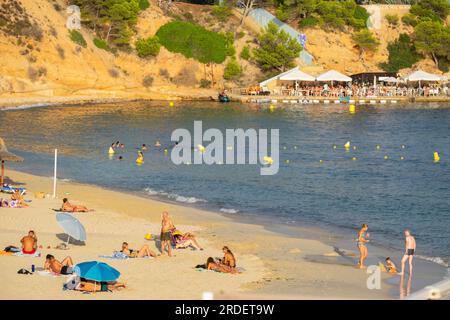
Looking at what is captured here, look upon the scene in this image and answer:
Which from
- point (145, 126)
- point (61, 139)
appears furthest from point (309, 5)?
point (61, 139)

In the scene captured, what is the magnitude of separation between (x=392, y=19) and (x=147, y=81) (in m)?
27.1

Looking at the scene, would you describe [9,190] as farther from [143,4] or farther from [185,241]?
[143,4]

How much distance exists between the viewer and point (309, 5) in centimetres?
9444

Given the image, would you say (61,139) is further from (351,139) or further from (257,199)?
(257,199)

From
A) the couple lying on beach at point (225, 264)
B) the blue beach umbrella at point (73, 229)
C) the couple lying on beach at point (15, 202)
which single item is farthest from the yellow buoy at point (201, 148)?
the couple lying on beach at point (225, 264)

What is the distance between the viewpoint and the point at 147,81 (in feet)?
291

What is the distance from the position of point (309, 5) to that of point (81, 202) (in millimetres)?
65174

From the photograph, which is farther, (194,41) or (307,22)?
(307,22)

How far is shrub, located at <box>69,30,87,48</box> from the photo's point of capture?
8506 centimetres

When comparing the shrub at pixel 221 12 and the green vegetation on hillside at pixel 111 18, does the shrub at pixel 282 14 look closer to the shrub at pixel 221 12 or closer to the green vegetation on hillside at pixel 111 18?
the shrub at pixel 221 12

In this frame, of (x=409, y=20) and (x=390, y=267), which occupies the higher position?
(x=409, y=20)

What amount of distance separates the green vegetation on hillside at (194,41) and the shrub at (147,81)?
381 cm

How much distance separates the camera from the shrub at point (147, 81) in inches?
3487

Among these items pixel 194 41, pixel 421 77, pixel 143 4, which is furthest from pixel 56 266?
pixel 143 4
